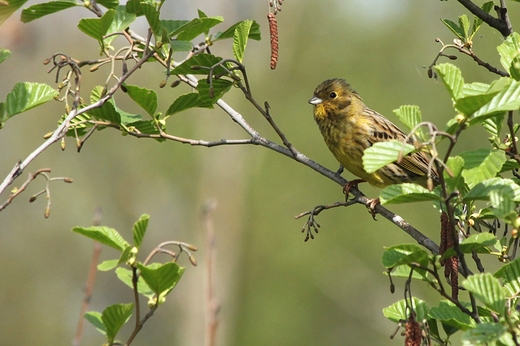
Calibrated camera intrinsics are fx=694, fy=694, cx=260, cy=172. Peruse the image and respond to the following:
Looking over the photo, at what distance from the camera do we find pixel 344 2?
23.3 meters

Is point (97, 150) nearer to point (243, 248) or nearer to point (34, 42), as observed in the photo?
point (243, 248)

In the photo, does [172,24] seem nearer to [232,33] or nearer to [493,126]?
[232,33]

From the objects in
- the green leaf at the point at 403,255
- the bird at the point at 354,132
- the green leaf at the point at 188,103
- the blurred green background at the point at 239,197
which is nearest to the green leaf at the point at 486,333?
the green leaf at the point at 403,255

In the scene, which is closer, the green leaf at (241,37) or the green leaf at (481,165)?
the green leaf at (481,165)

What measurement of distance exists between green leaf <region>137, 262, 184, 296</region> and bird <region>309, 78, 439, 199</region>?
2463 mm

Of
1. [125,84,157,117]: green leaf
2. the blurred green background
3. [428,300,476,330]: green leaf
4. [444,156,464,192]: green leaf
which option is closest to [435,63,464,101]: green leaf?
[444,156,464,192]: green leaf

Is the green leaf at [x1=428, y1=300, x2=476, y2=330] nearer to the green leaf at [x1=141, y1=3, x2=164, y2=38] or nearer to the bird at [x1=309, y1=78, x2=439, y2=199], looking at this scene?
the green leaf at [x1=141, y1=3, x2=164, y2=38]

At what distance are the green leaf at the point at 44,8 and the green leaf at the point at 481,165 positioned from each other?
4.34 feet

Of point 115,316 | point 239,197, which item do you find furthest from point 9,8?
point 239,197

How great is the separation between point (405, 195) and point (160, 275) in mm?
686

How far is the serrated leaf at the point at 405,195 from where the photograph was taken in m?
1.73

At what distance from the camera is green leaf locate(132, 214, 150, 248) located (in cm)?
184

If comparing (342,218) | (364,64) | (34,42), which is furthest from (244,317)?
(34,42)

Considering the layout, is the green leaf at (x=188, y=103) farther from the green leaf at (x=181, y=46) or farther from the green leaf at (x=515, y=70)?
the green leaf at (x=515, y=70)
